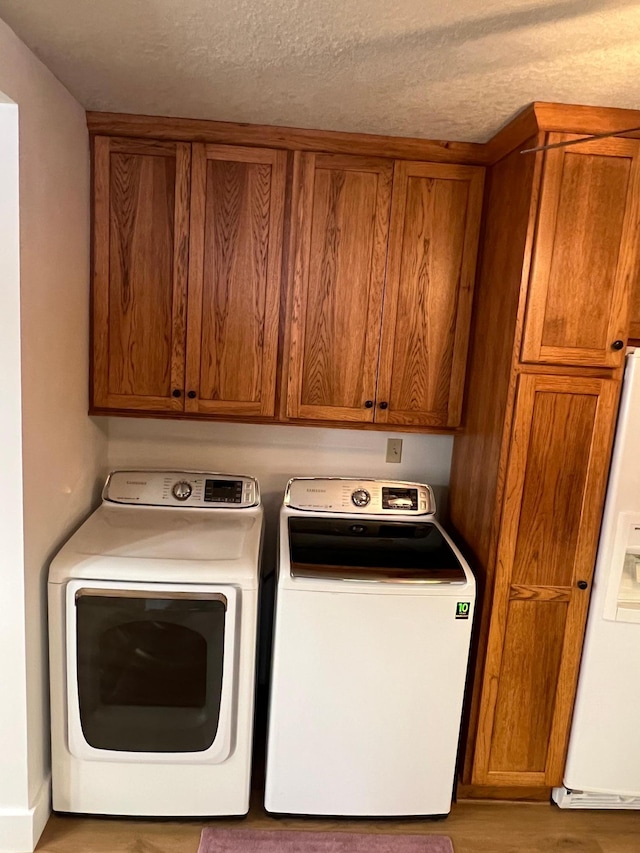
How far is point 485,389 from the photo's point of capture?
2.12 m

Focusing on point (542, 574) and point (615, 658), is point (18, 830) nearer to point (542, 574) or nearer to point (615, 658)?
point (542, 574)

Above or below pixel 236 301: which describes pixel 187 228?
above

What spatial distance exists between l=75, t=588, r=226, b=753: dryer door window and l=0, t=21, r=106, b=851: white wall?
168 mm

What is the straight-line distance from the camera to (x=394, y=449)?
2.56 metres

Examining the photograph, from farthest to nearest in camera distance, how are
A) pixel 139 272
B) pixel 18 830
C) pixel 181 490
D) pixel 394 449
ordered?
pixel 394 449
pixel 181 490
pixel 139 272
pixel 18 830

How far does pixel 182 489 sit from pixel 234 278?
2.72 feet

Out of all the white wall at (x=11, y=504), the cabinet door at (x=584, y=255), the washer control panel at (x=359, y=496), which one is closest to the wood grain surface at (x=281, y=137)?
the cabinet door at (x=584, y=255)

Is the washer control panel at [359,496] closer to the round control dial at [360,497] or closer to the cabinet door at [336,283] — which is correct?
the round control dial at [360,497]


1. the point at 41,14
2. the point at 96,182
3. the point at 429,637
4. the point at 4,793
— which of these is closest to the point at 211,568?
the point at 429,637

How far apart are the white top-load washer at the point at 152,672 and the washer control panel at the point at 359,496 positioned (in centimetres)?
41

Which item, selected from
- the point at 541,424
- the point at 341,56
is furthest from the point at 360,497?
the point at 341,56

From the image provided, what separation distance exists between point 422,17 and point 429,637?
65.6 inches

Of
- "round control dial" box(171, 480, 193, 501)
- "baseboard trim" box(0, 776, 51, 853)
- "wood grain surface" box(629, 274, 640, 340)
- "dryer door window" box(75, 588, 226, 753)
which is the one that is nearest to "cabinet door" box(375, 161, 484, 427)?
"wood grain surface" box(629, 274, 640, 340)

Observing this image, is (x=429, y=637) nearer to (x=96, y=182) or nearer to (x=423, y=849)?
(x=423, y=849)
